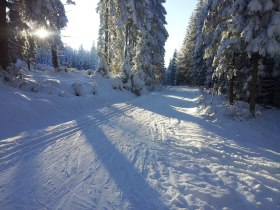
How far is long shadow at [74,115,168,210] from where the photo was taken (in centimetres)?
501

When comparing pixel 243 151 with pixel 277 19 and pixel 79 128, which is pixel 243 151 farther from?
pixel 277 19

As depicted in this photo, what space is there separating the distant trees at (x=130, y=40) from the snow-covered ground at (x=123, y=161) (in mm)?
15016

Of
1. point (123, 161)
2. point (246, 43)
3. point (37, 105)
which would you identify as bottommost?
point (123, 161)

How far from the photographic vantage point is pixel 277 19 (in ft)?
46.3

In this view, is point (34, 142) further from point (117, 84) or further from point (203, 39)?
point (117, 84)

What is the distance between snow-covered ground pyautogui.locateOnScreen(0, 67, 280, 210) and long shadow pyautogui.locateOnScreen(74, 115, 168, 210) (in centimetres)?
2

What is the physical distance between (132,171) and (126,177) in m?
0.38

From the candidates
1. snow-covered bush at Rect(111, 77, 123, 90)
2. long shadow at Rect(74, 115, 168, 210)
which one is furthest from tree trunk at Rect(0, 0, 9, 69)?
snow-covered bush at Rect(111, 77, 123, 90)

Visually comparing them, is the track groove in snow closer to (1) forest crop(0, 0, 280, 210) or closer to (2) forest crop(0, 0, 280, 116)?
(1) forest crop(0, 0, 280, 210)

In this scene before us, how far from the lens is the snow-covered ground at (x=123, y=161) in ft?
16.8

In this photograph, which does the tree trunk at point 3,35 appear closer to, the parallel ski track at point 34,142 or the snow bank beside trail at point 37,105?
the snow bank beside trail at point 37,105

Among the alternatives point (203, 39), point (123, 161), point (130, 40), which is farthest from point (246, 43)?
point (130, 40)

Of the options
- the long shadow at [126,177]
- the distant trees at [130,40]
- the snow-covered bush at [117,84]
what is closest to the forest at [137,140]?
the long shadow at [126,177]

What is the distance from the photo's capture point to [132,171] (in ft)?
20.8
